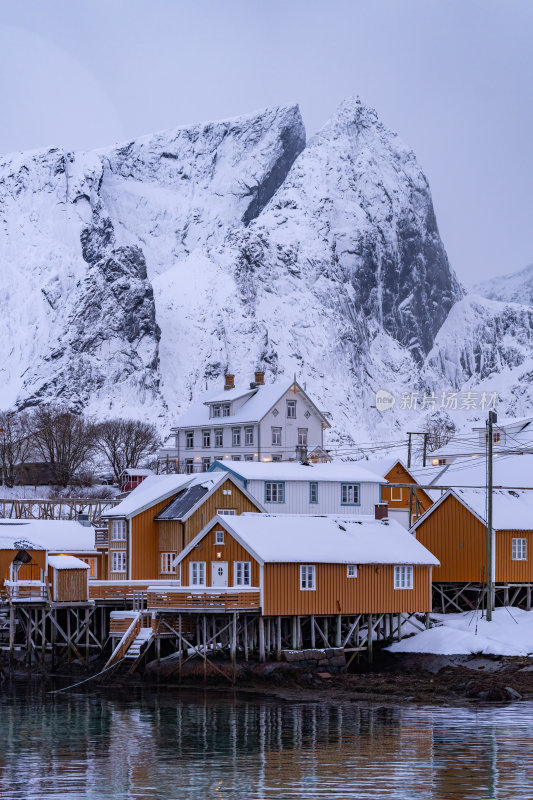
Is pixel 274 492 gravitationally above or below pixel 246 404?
below

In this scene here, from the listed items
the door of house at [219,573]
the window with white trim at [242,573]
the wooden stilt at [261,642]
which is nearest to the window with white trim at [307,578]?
the window with white trim at [242,573]

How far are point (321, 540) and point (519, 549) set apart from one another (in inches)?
453

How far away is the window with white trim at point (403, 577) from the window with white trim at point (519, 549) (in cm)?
731

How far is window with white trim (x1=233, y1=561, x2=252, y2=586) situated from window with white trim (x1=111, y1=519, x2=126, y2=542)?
36.4 ft

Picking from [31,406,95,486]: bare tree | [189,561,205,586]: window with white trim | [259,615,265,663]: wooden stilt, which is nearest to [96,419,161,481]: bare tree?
[31,406,95,486]: bare tree

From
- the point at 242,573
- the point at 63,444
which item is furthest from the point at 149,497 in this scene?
the point at 63,444

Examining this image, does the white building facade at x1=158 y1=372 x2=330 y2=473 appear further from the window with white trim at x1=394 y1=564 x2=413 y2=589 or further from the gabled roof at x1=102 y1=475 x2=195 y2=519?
the window with white trim at x1=394 y1=564 x2=413 y2=589

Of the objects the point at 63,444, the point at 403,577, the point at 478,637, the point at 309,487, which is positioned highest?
the point at 63,444

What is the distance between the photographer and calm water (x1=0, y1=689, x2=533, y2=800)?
31.9 m

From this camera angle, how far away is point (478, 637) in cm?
5306

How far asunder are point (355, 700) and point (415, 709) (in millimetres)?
2887

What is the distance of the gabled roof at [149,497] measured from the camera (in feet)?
205

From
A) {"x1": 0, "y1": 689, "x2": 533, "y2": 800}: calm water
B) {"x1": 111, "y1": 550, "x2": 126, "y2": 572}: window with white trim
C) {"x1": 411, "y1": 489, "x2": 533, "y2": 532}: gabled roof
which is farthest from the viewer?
{"x1": 111, "y1": 550, "x2": 126, "y2": 572}: window with white trim

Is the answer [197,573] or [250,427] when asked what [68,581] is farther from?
[250,427]
